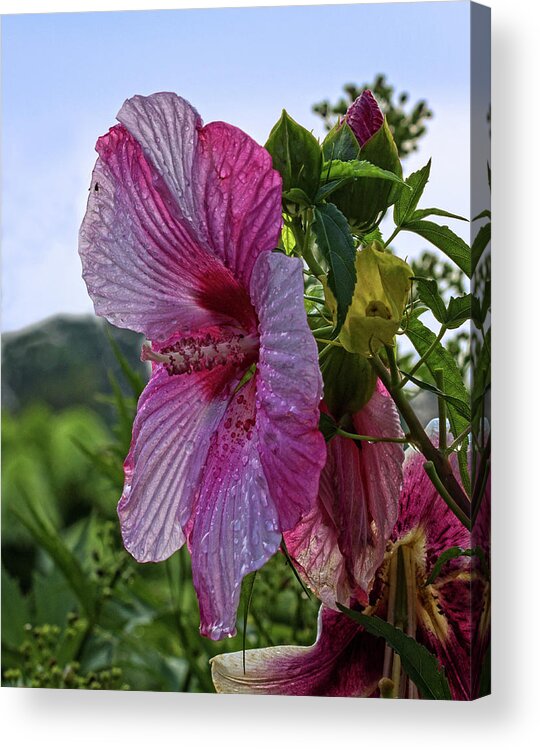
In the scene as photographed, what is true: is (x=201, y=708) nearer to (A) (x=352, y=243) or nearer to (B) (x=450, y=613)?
(B) (x=450, y=613)

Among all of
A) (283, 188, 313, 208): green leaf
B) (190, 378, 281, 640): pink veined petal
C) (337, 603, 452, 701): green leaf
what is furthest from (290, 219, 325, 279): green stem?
(337, 603, 452, 701): green leaf

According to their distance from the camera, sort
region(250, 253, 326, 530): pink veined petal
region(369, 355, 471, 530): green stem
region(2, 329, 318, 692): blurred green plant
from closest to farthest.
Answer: region(250, 253, 326, 530): pink veined petal < region(369, 355, 471, 530): green stem < region(2, 329, 318, 692): blurred green plant

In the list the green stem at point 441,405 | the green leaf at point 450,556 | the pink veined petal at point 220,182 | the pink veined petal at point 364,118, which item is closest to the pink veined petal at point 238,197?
the pink veined petal at point 220,182

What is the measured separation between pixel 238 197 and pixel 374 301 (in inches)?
6.3

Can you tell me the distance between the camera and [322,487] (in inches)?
58.8

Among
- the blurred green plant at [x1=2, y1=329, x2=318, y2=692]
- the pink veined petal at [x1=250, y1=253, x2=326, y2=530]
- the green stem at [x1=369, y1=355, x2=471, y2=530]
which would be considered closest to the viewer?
the pink veined petal at [x1=250, y1=253, x2=326, y2=530]

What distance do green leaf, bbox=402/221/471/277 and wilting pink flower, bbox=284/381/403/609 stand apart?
0.15 meters

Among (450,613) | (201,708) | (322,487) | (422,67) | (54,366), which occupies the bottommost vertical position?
(201,708)

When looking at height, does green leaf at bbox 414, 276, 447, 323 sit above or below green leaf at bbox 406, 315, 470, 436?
above

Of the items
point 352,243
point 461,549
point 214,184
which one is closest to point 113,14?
point 214,184

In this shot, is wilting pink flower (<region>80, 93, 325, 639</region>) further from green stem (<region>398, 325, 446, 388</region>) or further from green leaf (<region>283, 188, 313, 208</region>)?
green stem (<region>398, 325, 446, 388</region>)

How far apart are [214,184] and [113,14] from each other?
30 centimetres

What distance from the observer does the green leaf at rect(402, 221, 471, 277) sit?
4.96ft

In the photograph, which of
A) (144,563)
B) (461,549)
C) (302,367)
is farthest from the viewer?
(144,563)
